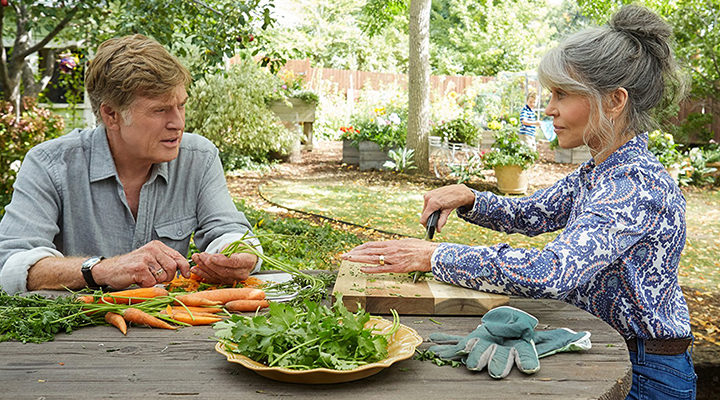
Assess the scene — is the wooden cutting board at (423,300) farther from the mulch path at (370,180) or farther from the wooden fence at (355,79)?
the wooden fence at (355,79)

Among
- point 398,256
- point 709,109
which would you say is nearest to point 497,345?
point 398,256

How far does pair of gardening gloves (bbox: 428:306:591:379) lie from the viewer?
1.43m

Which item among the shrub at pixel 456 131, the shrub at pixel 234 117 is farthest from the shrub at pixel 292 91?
the shrub at pixel 456 131

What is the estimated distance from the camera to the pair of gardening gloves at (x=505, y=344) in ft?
4.69

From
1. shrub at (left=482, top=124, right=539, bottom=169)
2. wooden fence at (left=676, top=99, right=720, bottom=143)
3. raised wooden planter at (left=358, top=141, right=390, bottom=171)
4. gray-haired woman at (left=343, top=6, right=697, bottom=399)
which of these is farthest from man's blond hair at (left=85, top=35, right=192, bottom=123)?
wooden fence at (left=676, top=99, right=720, bottom=143)

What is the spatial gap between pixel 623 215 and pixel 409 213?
6764 mm

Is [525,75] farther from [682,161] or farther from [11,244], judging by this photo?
[11,244]

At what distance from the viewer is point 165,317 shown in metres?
1.74

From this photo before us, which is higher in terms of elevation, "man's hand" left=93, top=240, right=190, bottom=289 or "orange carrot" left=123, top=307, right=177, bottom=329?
"man's hand" left=93, top=240, right=190, bottom=289

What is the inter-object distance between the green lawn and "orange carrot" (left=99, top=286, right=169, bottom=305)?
5.12m

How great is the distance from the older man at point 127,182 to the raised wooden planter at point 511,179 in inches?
301

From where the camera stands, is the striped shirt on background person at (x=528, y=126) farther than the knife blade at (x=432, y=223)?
Yes

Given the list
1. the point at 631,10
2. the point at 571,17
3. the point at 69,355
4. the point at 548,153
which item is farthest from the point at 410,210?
the point at 571,17

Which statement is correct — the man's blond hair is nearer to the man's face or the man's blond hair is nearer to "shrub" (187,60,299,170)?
the man's face
